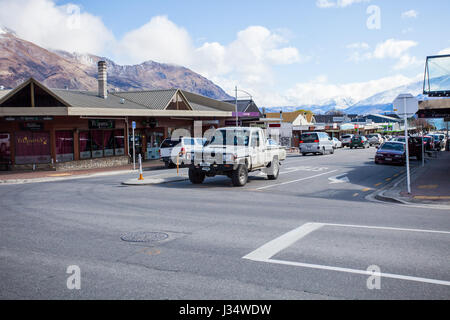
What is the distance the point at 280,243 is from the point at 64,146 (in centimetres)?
2223

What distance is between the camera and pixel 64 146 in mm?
26219

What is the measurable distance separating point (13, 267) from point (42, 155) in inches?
836

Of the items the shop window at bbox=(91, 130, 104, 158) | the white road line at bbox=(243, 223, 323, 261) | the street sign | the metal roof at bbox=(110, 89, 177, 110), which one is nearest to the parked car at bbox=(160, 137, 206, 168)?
the shop window at bbox=(91, 130, 104, 158)

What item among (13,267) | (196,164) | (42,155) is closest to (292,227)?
(13,267)

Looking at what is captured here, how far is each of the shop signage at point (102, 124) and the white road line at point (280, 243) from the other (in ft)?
73.2

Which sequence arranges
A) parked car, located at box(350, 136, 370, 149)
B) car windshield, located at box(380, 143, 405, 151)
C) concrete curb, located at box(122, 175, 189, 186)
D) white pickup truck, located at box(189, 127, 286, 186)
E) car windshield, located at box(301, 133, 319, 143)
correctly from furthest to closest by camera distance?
parked car, located at box(350, 136, 370, 149)
car windshield, located at box(301, 133, 319, 143)
car windshield, located at box(380, 143, 405, 151)
concrete curb, located at box(122, 175, 189, 186)
white pickup truck, located at box(189, 127, 286, 186)

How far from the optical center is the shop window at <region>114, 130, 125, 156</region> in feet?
99.8

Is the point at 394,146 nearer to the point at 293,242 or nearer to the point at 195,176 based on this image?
the point at 195,176

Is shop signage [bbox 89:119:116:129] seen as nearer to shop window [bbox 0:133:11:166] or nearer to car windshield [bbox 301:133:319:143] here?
shop window [bbox 0:133:11:166]

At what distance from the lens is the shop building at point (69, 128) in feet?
79.6

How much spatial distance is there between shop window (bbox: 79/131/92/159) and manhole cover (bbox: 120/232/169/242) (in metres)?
21.0

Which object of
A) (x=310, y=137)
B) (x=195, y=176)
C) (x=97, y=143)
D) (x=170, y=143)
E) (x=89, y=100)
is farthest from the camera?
(x=310, y=137)

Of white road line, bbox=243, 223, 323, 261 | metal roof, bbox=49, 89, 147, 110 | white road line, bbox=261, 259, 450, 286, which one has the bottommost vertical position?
white road line, bbox=261, 259, 450, 286

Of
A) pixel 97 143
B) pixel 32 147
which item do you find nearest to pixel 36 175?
pixel 32 147
